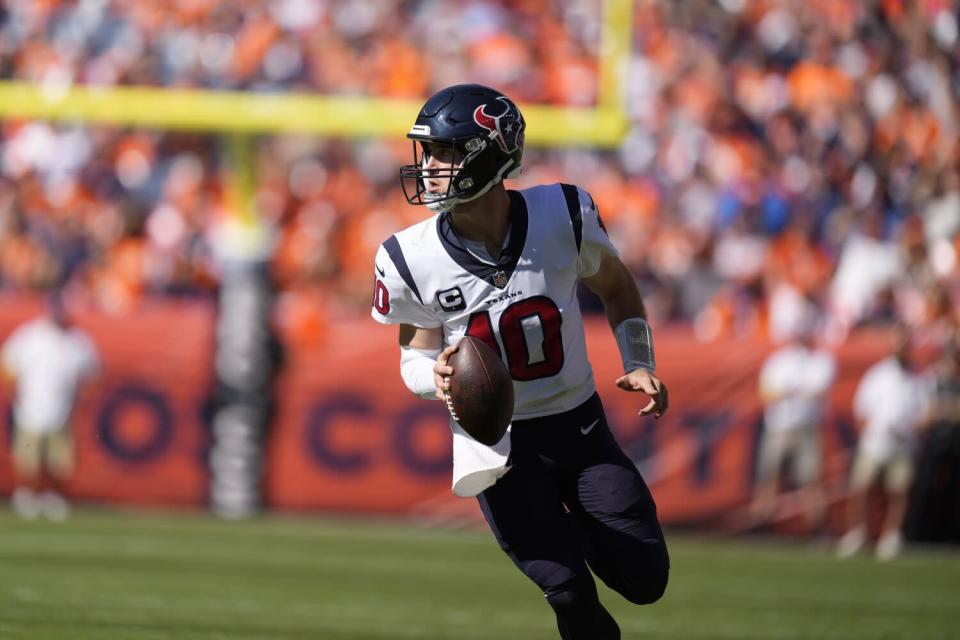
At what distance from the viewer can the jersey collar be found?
13.9ft

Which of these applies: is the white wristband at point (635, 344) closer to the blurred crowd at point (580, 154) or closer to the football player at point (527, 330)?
the football player at point (527, 330)

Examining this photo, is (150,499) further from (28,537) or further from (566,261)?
(566,261)

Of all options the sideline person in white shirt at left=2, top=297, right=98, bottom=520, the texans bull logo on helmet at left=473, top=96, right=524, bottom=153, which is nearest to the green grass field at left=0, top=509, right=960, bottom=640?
the sideline person in white shirt at left=2, top=297, right=98, bottom=520

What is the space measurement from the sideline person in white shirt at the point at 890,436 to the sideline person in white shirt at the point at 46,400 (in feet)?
18.1

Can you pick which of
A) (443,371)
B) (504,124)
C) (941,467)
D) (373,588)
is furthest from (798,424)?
(443,371)

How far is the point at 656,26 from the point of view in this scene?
13000mm

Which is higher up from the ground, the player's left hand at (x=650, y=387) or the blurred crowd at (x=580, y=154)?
the blurred crowd at (x=580, y=154)

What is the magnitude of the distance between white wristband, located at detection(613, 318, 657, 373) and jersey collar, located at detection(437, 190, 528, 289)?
363mm

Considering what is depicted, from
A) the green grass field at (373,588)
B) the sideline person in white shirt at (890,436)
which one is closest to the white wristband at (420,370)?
the green grass field at (373,588)

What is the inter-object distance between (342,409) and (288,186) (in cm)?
237

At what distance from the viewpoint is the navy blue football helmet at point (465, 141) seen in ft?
13.7

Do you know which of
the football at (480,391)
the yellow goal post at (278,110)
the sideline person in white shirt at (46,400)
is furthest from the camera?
the sideline person in white shirt at (46,400)

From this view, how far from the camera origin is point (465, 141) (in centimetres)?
418

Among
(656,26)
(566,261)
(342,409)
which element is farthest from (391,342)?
(566,261)
